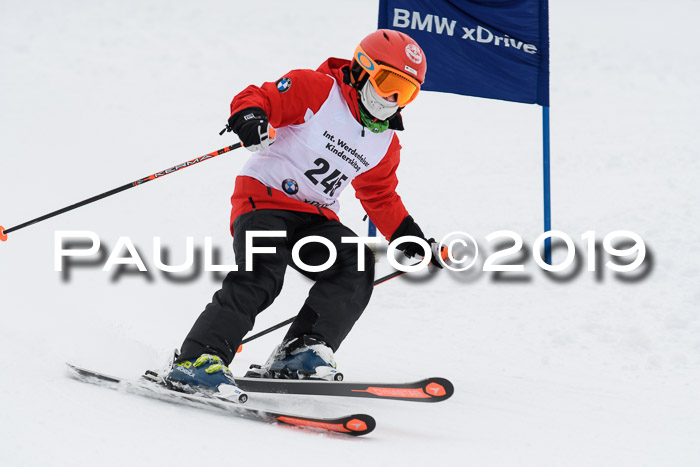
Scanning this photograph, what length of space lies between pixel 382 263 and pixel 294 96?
331 centimetres

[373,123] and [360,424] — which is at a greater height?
[373,123]

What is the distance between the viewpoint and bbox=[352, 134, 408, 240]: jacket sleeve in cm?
402

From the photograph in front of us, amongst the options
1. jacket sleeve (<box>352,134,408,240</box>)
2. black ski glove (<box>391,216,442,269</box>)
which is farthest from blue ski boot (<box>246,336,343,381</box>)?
jacket sleeve (<box>352,134,408,240</box>)

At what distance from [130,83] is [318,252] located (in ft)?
36.6

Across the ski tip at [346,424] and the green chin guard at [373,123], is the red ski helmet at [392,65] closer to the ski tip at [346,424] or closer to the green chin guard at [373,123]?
the green chin guard at [373,123]

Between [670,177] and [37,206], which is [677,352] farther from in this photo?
[37,206]

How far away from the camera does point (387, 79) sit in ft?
11.6

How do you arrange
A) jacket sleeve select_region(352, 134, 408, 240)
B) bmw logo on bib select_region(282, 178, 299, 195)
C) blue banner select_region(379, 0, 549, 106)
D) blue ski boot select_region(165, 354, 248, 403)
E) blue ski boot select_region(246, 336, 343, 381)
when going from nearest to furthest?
1. blue ski boot select_region(165, 354, 248, 403)
2. blue ski boot select_region(246, 336, 343, 381)
3. bmw logo on bib select_region(282, 178, 299, 195)
4. jacket sleeve select_region(352, 134, 408, 240)
5. blue banner select_region(379, 0, 549, 106)

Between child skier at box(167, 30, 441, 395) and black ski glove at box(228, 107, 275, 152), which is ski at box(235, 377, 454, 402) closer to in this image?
child skier at box(167, 30, 441, 395)

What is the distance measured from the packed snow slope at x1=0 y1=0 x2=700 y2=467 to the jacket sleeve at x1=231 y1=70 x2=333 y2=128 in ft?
4.45

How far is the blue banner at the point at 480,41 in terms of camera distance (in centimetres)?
578

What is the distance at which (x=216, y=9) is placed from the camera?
56.5ft

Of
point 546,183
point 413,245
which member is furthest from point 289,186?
point 546,183

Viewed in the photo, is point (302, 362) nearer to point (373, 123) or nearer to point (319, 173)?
point (319, 173)
